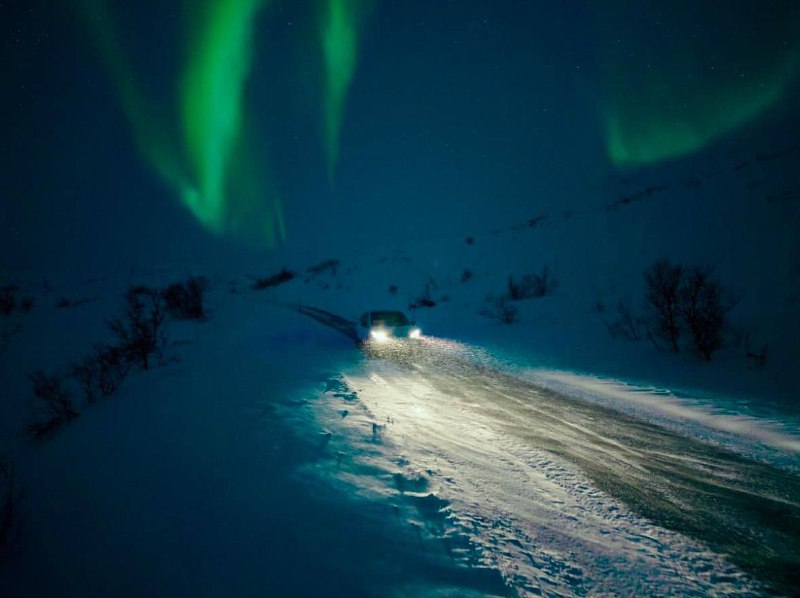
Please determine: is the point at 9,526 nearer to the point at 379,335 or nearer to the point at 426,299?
the point at 379,335

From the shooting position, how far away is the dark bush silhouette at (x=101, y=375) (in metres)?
7.04

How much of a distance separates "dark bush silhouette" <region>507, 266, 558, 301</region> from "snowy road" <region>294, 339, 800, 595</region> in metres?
13.3

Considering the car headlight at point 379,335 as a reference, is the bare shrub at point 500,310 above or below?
above

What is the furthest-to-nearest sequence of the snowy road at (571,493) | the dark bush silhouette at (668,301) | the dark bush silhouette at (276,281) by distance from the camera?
the dark bush silhouette at (276,281), the dark bush silhouette at (668,301), the snowy road at (571,493)

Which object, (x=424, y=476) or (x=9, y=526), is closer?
(x=9, y=526)

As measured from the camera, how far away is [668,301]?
854 centimetres

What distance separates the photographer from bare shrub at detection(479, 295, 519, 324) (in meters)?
15.0

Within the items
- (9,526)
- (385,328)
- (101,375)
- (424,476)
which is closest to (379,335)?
(385,328)

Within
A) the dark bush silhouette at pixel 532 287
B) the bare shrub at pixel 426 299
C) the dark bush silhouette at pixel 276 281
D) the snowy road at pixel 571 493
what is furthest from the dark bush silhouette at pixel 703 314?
the dark bush silhouette at pixel 276 281

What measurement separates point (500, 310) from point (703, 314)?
9.18m

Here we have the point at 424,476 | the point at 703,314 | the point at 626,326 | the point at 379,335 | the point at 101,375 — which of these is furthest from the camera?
the point at 379,335

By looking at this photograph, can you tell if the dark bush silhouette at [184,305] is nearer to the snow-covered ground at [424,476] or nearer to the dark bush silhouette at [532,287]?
the snow-covered ground at [424,476]

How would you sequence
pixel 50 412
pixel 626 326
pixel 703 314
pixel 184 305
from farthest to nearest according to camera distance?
pixel 184 305 → pixel 626 326 → pixel 703 314 → pixel 50 412

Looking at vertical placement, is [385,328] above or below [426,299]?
below
